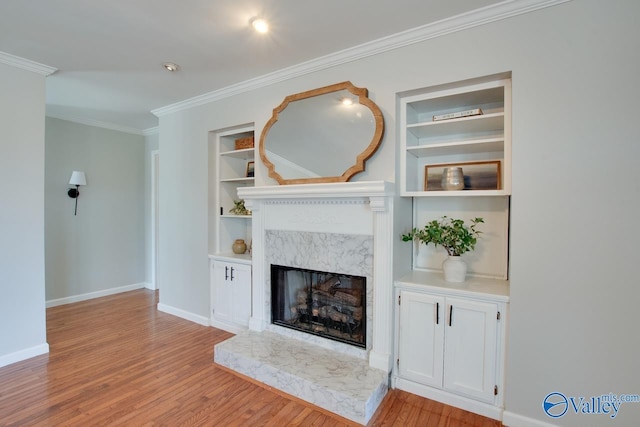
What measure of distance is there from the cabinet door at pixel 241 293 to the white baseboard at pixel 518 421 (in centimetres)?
230

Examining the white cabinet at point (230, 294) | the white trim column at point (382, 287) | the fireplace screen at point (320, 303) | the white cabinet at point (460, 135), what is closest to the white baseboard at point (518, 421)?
the white trim column at point (382, 287)

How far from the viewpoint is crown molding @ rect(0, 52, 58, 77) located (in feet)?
8.47

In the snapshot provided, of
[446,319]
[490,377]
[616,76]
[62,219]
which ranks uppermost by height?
[616,76]

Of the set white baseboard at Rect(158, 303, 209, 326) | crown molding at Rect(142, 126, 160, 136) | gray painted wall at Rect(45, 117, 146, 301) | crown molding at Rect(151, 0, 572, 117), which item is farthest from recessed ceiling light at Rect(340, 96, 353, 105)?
gray painted wall at Rect(45, 117, 146, 301)

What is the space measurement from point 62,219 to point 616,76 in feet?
19.4

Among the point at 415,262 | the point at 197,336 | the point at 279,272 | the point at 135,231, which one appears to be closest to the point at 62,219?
the point at 135,231

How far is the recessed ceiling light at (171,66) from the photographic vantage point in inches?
107

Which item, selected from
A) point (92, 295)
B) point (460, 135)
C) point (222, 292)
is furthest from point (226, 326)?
point (460, 135)

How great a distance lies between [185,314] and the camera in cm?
382

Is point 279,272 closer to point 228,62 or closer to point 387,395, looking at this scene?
point 387,395

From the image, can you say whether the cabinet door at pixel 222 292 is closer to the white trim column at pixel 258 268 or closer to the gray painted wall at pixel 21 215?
the white trim column at pixel 258 268

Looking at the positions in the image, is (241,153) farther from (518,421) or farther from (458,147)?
(518,421)

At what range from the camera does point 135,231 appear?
16.9ft

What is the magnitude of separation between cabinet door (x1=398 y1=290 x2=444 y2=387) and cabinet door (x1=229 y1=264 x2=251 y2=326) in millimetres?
1618
